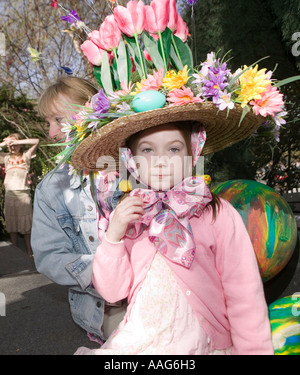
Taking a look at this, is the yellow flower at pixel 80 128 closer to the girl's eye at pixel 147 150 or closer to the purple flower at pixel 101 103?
the purple flower at pixel 101 103

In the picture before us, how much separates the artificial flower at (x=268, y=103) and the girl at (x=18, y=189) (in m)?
5.69

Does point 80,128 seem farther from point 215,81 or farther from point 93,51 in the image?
point 215,81

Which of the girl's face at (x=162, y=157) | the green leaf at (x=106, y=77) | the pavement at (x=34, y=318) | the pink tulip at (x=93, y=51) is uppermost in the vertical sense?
the pink tulip at (x=93, y=51)

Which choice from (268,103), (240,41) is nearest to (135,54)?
(268,103)

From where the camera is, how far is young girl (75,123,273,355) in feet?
5.38

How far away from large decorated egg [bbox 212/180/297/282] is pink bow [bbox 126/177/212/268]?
118cm

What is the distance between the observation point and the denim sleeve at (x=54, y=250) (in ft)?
6.57

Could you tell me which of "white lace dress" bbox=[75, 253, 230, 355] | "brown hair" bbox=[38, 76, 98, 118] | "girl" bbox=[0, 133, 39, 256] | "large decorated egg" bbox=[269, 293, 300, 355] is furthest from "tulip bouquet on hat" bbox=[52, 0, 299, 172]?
"girl" bbox=[0, 133, 39, 256]

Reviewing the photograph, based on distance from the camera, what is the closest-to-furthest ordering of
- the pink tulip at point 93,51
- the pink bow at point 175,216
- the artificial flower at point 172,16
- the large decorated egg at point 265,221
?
the pink bow at point 175,216 < the artificial flower at point 172,16 < the pink tulip at point 93,51 < the large decorated egg at point 265,221

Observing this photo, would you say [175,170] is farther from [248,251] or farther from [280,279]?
[280,279]

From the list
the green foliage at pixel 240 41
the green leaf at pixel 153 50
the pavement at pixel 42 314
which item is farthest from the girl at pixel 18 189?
the green leaf at pixel 153 50

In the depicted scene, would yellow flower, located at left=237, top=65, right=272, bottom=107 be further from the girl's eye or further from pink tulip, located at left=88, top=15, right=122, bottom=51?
pink tulip, located at left=88, top=15, right=122, bottom=51

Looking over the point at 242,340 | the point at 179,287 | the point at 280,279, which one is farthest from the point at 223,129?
the point at 280,279
